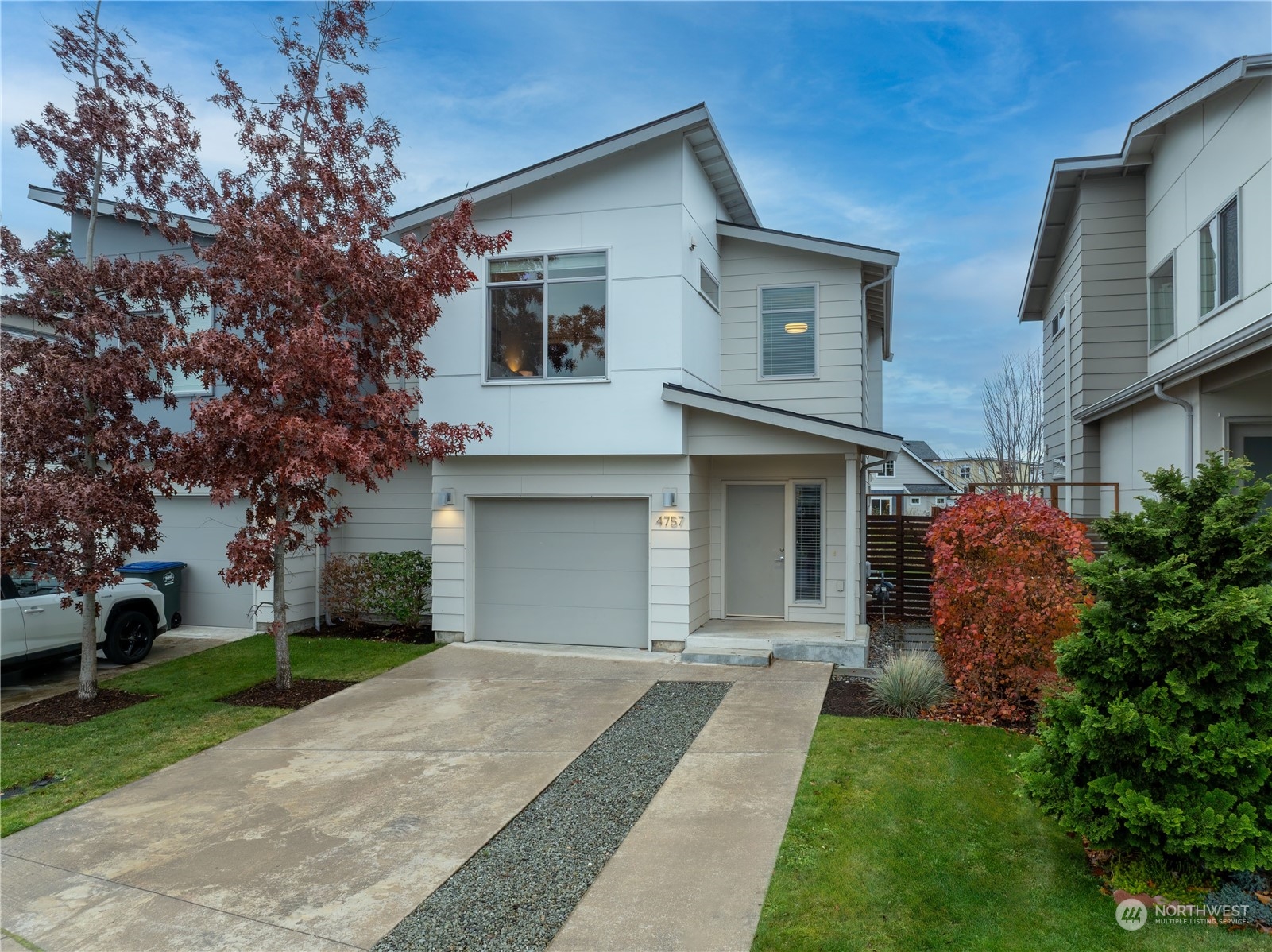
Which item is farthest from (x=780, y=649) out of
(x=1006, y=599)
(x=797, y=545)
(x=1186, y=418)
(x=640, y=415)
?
(x=1186, y=418)

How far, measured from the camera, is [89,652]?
8203 millimetres

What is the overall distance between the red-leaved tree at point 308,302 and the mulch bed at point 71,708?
154 cm

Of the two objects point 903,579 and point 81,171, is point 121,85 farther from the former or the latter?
point 903,579

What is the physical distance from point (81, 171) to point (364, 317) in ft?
10.6

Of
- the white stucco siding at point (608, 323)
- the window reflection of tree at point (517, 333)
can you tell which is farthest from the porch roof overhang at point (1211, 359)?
the window reflection of tree at point (517, 333)

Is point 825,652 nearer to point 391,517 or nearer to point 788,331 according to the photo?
point 788,331

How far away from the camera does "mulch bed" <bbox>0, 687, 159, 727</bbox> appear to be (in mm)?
7613

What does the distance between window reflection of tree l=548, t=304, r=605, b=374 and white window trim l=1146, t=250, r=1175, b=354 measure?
7396 mm

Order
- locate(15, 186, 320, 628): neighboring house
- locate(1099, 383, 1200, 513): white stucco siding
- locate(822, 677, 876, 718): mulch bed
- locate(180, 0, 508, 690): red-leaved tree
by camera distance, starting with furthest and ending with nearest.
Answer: locate(15, 186, 320, 628): neighboring house → locate(1099, 383, 1200, 513): white stucco siding → locate(180, 0, 508, 690): red-leaved tree → locate(822, 677, 876, 718): mulch bed

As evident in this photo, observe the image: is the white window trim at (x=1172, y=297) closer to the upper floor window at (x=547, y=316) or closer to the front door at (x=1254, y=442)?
the front door at (x=1254, y=442)

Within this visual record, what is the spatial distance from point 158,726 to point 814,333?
9.46m

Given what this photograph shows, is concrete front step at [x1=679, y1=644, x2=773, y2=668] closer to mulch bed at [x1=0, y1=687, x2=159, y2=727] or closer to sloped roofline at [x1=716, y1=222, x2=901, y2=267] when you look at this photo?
sloped roofline at [x1=716, y1=222, x2=901, y2=267]

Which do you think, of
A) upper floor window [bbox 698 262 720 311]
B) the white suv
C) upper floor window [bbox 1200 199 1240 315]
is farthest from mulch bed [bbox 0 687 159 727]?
upper floor window [bbox 1200 199 1240 315]

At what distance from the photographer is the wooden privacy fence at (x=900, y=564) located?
1212 cm
